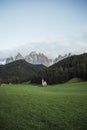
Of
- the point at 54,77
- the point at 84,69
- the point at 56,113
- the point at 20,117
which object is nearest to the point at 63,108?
the point at 56,113

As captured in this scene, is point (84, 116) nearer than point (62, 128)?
No

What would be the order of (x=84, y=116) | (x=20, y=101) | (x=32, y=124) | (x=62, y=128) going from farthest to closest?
(x=20, y=101) < (x=84, y=116) < (x=32, y=124) < (x=62, y=128)

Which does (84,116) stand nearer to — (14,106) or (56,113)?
(56,113)

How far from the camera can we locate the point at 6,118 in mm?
25422

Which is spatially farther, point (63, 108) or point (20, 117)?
point (63, 108)

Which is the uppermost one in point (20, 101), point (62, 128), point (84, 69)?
point (84, 69)

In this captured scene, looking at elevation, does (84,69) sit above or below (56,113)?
above

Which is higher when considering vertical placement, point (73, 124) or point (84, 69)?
point (84, 69)

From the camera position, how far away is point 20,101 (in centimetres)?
3403

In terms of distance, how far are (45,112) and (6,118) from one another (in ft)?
19.1

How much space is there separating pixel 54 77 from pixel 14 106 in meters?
125

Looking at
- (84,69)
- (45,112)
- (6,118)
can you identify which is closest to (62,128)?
(45,112)

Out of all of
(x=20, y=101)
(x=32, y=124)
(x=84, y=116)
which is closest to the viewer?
(x=32, y=124)

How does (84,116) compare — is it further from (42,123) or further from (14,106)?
(14,106)
